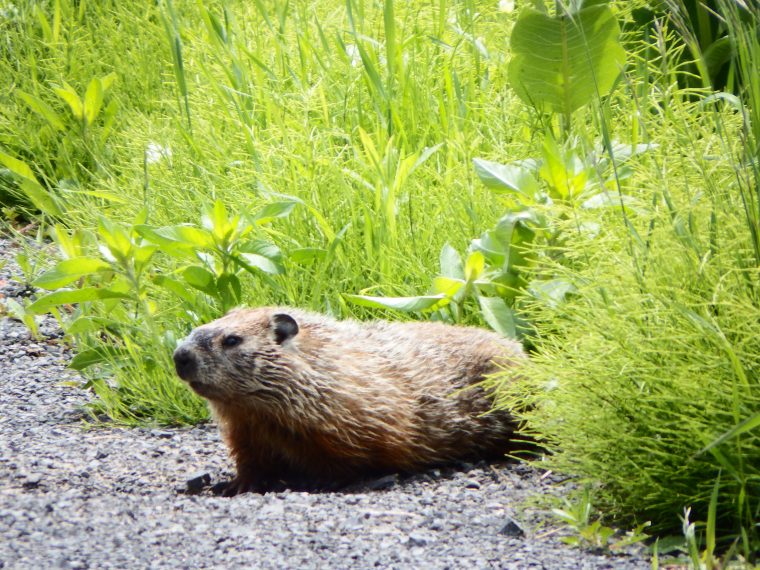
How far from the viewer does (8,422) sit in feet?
14.0

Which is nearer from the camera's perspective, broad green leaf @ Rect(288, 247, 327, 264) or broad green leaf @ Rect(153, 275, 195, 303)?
broad green leaf @ Rect(288, 247, 327, 264)

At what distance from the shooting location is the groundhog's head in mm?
3621

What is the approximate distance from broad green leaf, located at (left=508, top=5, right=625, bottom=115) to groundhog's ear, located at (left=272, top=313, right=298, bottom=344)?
1340mm

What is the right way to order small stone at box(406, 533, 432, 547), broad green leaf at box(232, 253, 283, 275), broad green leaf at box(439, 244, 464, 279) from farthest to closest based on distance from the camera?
1. broad green leaf at box(232, 253, 283, 275)
2. broad green leaf at box(439, 244, 464, 279)
3. small stone at box(406, 533, 432, 547)

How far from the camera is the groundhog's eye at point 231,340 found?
3684mm

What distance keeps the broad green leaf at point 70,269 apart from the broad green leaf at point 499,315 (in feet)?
4.75

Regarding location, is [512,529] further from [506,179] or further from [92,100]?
[92,100]

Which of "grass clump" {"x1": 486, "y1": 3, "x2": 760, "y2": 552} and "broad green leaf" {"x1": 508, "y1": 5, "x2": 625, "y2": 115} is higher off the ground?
"broad green leaf" {"x1": 508, "y1": 5, "x2": 625, "y2": 115}

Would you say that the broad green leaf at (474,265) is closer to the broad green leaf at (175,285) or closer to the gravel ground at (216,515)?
the gravel ground at (216,515)

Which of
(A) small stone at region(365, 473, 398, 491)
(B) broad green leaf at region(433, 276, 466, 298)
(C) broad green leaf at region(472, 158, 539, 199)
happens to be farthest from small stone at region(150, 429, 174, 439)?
(C) broad green leaf at region(472, 158, 539, 199)

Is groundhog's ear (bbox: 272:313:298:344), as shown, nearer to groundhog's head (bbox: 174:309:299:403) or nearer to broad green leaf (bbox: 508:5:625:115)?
groundhog's head (bbox: 174:309:299:403)

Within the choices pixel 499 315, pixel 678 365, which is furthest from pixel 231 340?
pixel 678 365

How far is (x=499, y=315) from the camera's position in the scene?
12.6 feet

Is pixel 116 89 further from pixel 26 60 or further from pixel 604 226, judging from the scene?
pixel 604 226
